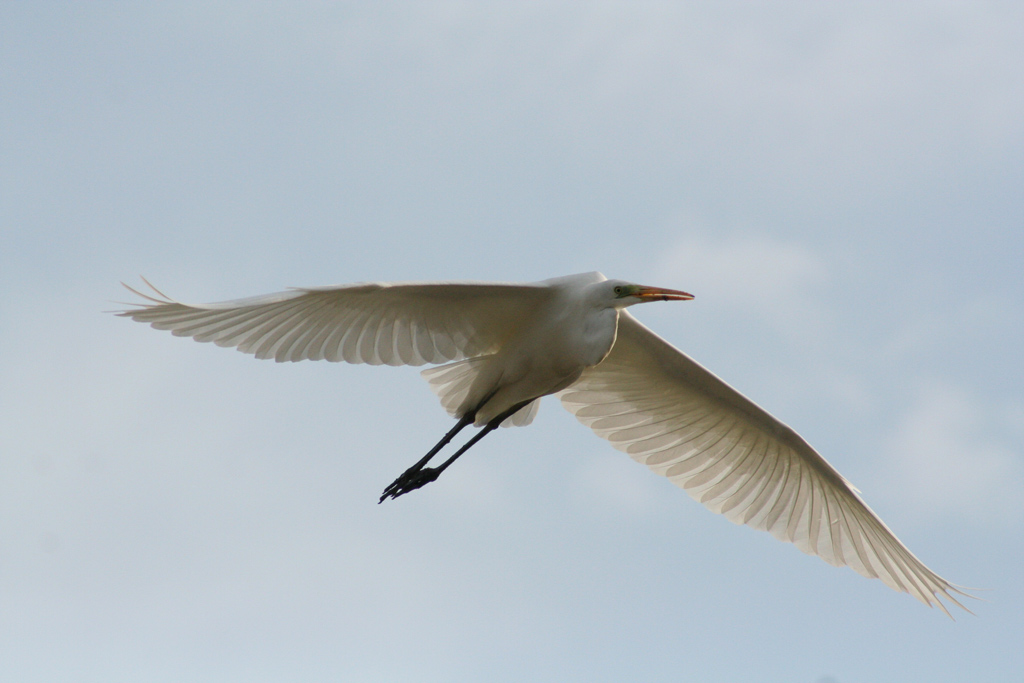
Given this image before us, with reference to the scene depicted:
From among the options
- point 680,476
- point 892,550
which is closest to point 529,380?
point 680,476

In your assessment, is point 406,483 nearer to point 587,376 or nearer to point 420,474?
point 420,474

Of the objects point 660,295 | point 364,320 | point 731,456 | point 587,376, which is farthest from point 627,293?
point 731,456

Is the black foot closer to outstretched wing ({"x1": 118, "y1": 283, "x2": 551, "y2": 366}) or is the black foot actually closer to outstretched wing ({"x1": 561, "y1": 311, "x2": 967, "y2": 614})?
outstretched wing ({"x1": 118, "y1": 283, "x2": 551, "y2": 366})

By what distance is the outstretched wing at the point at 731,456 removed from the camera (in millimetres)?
9039

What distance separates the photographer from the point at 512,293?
788 centimetres

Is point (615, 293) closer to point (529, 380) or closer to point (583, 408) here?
point (529, 380)

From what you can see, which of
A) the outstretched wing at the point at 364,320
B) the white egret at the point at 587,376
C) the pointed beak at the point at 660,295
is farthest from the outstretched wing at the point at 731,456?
the outstretched wing at the point at 364,320

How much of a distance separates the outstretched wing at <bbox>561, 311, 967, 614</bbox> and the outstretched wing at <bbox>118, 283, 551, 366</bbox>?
4.26 feet

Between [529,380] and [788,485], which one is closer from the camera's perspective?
[529,380]

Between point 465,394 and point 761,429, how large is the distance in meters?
2.62

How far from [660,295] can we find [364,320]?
86.6 inches

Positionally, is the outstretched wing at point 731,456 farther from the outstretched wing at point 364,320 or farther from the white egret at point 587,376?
the outstretched wing at point 364,320

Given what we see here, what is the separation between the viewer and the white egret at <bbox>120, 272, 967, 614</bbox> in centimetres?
752

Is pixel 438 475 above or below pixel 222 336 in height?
below
